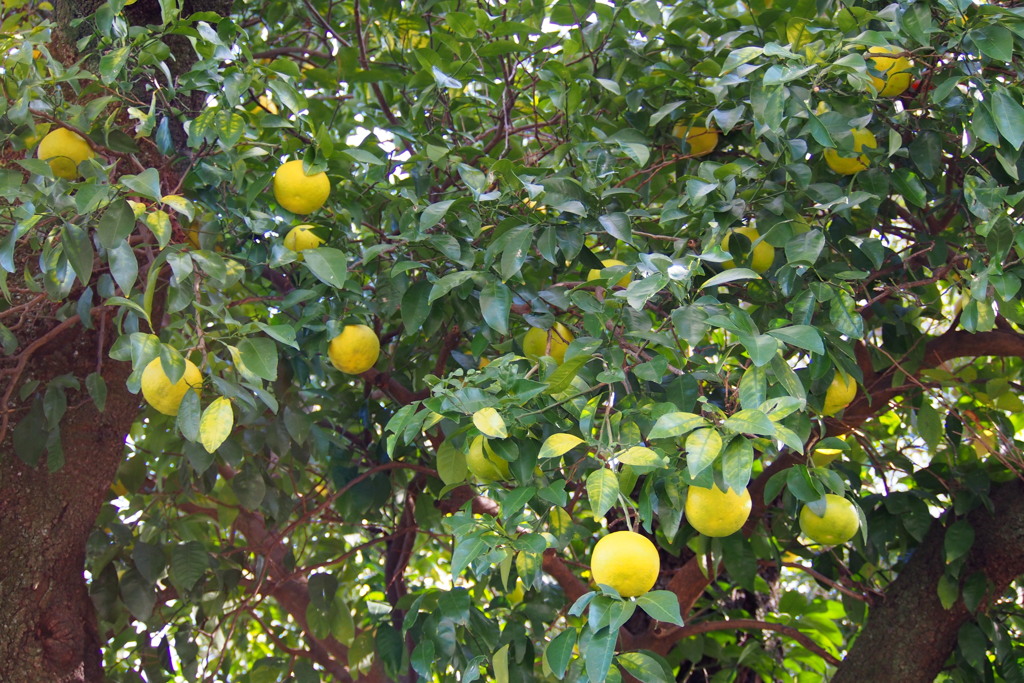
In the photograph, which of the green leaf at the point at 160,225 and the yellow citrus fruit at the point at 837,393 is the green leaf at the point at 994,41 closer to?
the yellow citrus fruit at the point at 837,393

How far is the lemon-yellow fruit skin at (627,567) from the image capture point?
4.12ft

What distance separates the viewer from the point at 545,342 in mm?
2043

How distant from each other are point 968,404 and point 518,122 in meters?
1.51

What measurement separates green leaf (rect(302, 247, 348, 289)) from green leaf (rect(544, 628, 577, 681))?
713 mm

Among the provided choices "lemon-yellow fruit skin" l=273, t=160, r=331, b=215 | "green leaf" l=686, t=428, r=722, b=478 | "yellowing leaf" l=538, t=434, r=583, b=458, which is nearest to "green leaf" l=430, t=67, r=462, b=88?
"lemon-yellow fruit skin" l=273, t=160, r=331, b=215

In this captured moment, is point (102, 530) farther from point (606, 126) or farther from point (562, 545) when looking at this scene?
point (606, 126)

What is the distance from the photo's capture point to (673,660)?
279 cm

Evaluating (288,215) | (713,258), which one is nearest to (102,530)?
→ (288,215)

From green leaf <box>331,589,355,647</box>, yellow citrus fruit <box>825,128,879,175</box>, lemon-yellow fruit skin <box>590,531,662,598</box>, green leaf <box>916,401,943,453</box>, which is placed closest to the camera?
lemon-yellow fruit skin <box>590,531,662,598</box>

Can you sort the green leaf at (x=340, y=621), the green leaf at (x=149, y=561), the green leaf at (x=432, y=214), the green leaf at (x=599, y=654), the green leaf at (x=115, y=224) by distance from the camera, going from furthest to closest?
the green leaf at (x=340, y=621)
the green leaf at (x=149, y=561)
the green leaf at (x=432, y=214)
the green leaf at (x=115, y=224)
the green leaf at (x=599, y=654)

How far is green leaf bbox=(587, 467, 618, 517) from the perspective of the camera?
119 centimetres

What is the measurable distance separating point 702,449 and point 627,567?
0.21 m

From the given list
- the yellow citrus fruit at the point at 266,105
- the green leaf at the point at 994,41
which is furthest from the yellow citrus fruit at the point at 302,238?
the green leaf at the point at 994,41

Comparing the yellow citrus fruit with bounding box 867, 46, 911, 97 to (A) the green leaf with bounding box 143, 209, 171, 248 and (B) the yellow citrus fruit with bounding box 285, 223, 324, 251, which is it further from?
(A) the green leaf with bounding box 143, 209, 171, 248
